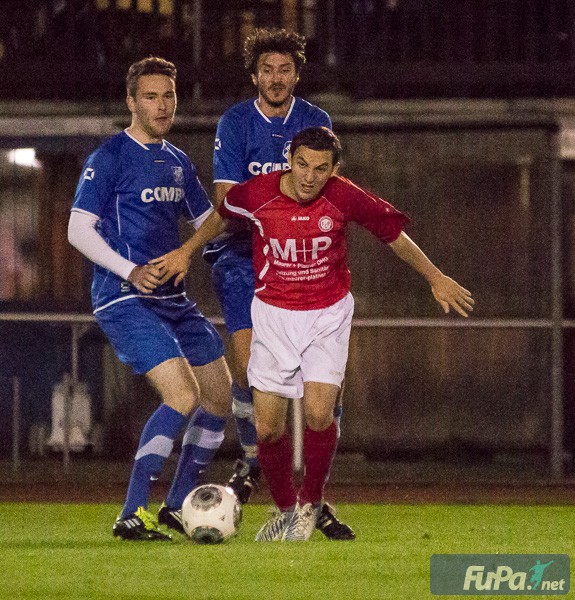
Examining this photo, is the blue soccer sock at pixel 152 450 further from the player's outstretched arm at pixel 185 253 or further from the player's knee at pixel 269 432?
the player's outstretched arm at pixel 185 253

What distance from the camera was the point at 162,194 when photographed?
25.4 ft

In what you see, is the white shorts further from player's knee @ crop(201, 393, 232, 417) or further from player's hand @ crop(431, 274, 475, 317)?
player's knee @ crop(201, 393, 232, 417)

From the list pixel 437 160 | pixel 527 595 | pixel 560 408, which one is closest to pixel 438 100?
pixel 437 160

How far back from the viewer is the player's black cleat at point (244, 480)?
27.8ft

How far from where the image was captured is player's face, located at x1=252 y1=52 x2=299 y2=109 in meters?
7.96

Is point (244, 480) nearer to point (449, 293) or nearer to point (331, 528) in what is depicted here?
point (331, 528)

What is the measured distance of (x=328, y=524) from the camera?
7555 millimetres

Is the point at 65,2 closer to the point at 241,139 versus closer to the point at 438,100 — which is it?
the point at 438,100

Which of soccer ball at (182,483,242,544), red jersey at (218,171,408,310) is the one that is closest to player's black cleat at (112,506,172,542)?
soccer ball at (182,483,242,544)

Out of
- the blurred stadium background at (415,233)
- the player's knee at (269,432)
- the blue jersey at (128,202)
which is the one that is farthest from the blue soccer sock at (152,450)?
the blurred stadium background at (415,233)

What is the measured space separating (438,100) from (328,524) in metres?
5.84

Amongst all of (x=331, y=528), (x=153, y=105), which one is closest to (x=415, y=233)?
(x=153, y=105)

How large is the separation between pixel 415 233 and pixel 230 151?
4.50 metres

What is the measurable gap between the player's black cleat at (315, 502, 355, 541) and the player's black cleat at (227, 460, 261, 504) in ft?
3.04
